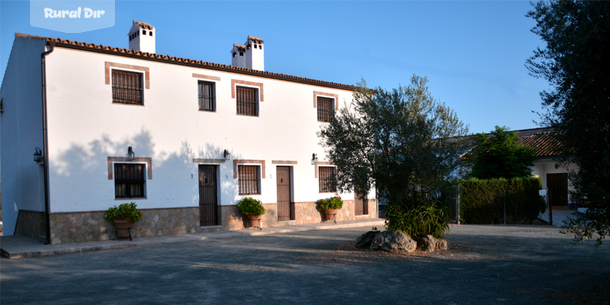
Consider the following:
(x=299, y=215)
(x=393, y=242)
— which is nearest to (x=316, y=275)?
(x=393, y=242)

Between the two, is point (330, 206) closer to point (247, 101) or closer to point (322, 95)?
point (322, 95)

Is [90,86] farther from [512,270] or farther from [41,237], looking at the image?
[512,270]

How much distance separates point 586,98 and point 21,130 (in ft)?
52.4

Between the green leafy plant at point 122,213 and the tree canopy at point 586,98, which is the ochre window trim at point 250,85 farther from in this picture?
the tree canopy at point 586,98

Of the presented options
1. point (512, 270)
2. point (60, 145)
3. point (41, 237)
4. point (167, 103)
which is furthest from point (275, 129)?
point (512, 270)

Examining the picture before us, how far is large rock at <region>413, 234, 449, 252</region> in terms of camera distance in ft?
33.2

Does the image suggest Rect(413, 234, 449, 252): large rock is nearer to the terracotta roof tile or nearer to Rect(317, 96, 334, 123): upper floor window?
Rect(317, 96, 334, 123): upper floor window

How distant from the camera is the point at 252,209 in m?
15.7

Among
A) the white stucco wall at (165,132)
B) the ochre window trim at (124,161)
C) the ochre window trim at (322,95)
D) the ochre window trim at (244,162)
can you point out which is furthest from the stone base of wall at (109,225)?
the ochre window trim at (322,95)

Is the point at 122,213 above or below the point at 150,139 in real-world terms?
below

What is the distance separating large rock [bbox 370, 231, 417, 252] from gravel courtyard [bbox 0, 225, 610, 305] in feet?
0.81

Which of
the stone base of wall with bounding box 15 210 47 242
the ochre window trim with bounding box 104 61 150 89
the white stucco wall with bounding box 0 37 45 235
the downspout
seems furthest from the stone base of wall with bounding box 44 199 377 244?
the ochre window trim with bounding box 104 61 150 89

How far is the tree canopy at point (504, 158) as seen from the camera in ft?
66.2

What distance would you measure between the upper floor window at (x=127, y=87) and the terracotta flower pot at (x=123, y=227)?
12.2 feet
